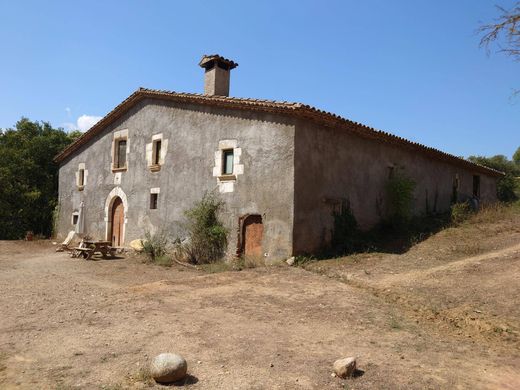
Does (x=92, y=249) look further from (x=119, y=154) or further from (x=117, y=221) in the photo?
(x=119, y=154)

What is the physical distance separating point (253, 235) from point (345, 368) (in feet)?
25.3

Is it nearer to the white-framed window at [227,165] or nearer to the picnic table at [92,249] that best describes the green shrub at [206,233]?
the white-framed window at [227,165]

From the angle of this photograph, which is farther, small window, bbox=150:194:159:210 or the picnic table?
small window, bbox=150:194:159:210

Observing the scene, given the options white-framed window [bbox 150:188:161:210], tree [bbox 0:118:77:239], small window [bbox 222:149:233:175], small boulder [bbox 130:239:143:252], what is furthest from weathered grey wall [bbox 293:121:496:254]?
tree [bbox 0:118:77:239]

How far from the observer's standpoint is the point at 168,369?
14.3 feet

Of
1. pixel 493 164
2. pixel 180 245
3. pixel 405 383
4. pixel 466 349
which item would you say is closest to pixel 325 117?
pixel 180 245

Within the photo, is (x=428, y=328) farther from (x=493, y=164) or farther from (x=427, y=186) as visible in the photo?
(x=493, y=164)

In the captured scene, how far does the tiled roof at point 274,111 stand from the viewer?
11398 mm

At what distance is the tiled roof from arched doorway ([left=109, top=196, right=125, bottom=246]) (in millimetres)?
3807

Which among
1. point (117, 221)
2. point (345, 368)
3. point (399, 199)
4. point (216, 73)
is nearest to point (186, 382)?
point (345, 368)

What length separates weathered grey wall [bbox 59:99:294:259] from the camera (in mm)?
11539

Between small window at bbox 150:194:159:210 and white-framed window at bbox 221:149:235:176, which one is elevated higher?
white-framed window at bbox 221:149:235:176

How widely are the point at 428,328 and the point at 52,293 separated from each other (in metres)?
7.20

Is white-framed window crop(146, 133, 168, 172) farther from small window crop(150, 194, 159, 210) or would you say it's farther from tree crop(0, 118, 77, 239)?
tree crop(0, 118, 77, 239)
